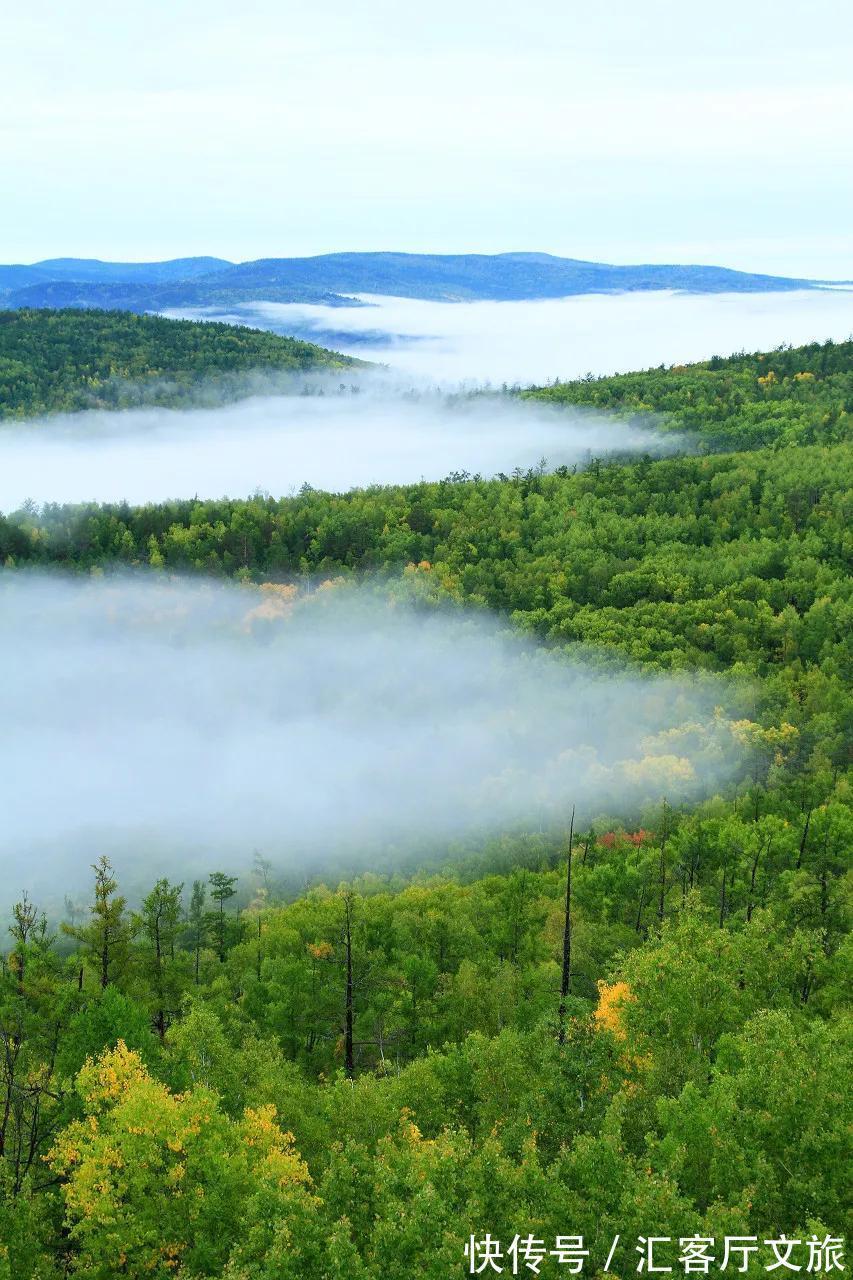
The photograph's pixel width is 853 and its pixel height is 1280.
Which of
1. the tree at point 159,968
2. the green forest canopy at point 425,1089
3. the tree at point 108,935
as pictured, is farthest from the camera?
the tree at point 159,968

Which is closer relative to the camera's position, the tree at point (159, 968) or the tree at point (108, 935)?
the tree at point (108, 935)

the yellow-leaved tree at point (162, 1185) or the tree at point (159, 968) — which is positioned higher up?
the yellow-leaved tree at point (162, 1185)

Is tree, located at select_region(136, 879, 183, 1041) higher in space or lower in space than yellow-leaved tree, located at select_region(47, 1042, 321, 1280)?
lower

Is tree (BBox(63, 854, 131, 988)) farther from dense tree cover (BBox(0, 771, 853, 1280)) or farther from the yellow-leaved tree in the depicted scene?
the yellow-leaved tree

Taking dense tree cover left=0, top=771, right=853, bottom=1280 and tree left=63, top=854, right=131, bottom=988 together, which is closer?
dense tree cover left=0, top=771, right=853, bottom=1280

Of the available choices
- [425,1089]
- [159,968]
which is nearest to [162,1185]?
[425,1089]

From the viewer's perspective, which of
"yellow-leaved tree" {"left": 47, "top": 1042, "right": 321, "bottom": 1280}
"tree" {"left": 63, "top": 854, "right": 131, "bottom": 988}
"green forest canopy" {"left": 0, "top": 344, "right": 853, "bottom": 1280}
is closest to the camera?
"green forest canopy" {"left": 0, "top": 344, "right": 853, "bottom": 1280}

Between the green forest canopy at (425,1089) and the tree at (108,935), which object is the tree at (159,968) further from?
the tree at (108,935)

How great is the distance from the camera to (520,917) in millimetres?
96250

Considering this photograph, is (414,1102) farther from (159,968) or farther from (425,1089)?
(159,968)

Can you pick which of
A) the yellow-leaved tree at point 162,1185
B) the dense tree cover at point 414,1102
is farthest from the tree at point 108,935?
the yellow-leaved tree at point 162,1185

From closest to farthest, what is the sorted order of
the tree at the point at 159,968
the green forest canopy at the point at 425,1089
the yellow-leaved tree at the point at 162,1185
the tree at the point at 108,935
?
1. the green forest canopy at the point at 425,1089
2. the yellow-leaved tree at the point at 162,1185
3. the tree at the point at 108,935
4. the tree at the point at 159,968

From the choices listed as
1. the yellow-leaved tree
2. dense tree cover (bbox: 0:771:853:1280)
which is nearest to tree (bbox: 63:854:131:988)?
dense tree cover (bbox: 0:771:853:1280)

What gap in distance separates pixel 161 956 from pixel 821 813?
227 ft
